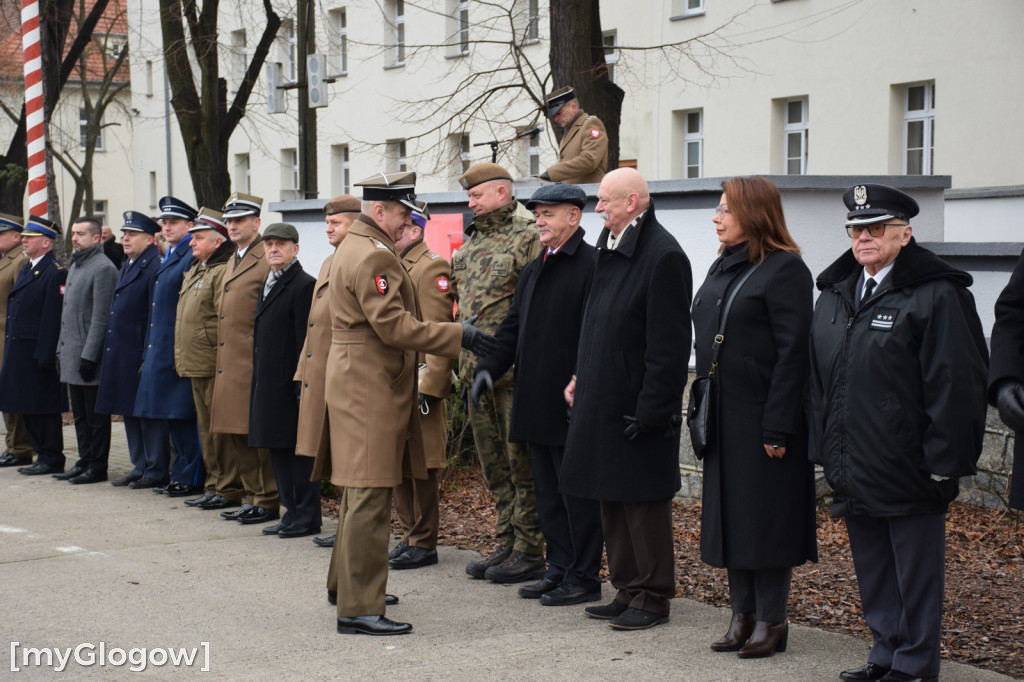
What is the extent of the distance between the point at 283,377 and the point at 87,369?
2.95m

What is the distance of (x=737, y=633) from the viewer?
5.84 m

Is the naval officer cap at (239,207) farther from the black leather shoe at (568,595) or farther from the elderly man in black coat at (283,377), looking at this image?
the black leather shoe at (568,595)

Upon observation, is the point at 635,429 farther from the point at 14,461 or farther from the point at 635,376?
the point at 14,461

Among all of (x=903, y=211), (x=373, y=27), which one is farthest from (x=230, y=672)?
(x=373, y=27)

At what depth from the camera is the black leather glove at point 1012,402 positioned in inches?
183

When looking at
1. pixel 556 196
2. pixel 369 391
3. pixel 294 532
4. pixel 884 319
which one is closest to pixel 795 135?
pixel 294 532

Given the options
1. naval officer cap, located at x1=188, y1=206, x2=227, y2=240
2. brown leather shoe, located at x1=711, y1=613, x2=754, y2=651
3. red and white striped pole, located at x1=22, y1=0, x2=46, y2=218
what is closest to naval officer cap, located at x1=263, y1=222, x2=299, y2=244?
naval officer cap, located at x1=188, y1=206, x2=227, y2=240

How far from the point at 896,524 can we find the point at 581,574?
208cm

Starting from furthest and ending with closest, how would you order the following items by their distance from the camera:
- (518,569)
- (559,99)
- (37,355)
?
(37,355) → (559,99) → (518,569)

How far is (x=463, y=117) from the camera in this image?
1539 cm

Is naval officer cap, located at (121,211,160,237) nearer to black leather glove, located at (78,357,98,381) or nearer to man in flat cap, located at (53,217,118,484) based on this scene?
man in flat cap, located at (53,217,118,484)

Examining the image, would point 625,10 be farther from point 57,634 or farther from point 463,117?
point 57,634

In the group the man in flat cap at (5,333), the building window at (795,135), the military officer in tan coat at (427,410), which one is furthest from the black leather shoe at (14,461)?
the building window at (795,135)

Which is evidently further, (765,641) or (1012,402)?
(765,641)
